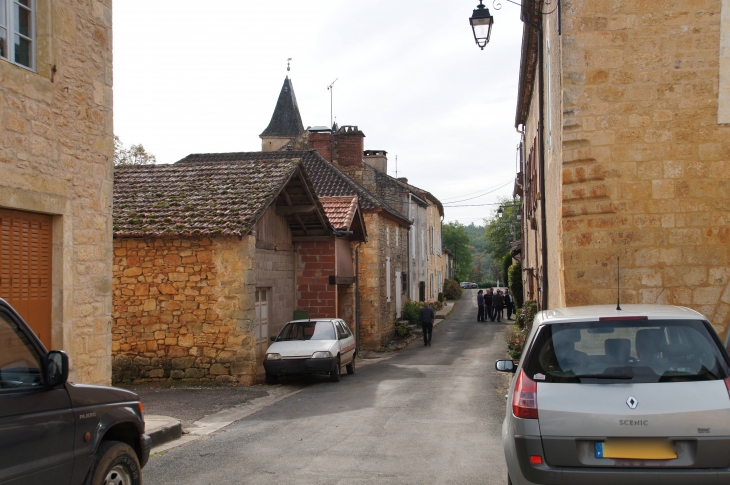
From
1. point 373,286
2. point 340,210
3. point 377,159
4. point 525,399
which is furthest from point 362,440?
point 377,159

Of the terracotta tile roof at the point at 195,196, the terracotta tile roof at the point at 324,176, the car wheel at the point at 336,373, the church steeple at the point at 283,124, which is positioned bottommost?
the car wheel at the point at 336,373

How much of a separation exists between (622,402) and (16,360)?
12.3ft

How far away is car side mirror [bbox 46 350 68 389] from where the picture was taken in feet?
14.3

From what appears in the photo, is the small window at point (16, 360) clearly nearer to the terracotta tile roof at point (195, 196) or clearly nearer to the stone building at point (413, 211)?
the terracotta tile roof at point (195, 196)

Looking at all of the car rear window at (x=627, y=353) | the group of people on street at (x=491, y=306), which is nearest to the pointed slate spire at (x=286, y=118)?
the group of people on street at (x=491, y=306)

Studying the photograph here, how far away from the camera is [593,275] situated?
9281 mm

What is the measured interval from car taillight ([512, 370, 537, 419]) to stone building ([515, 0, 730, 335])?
473 centimetres

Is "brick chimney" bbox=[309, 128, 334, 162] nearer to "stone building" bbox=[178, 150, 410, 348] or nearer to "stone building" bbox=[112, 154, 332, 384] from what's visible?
"stone building" bbox=[178, 150, 410, 348]

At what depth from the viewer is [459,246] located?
89.6 metres

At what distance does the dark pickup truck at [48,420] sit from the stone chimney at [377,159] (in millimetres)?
31447

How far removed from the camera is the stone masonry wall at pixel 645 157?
361 inches

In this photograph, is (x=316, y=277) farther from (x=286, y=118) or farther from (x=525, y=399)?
(x=286, y=118)

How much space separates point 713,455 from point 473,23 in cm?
809

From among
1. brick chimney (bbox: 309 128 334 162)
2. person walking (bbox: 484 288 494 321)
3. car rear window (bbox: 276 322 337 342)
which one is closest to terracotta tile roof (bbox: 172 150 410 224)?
brick chimney (bbox: 309 128 334 162)
